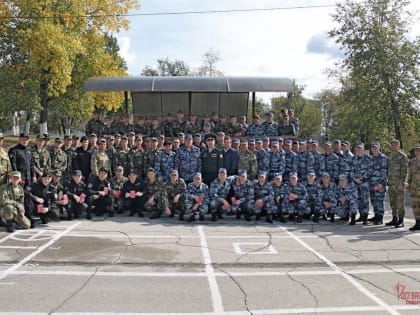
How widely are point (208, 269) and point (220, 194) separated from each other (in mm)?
3776

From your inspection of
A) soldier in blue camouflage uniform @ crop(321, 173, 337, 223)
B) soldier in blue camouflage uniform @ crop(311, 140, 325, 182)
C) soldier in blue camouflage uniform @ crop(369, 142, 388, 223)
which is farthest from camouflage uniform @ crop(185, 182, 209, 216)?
soldier in blue camouflage uniform @ crop(369, 142, 388, 223)

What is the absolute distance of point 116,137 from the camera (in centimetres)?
1148

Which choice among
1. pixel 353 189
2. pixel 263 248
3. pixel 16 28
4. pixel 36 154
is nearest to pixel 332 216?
pixel 353 189

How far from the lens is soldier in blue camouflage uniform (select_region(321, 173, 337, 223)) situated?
32.1ft

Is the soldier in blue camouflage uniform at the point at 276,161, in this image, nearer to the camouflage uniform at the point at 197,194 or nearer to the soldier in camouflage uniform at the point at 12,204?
the camouflage uniform at the point at 197,194

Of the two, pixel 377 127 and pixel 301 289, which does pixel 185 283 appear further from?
pixel 377 127

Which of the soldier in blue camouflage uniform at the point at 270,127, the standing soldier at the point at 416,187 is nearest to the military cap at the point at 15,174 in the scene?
the soldier in blue camouflage uniform at the point at 270,127

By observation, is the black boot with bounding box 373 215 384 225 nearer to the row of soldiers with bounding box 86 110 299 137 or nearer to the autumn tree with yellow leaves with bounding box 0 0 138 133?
the row of soldiers with bounding box 86 110 299 137

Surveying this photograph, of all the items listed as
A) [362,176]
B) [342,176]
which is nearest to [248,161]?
[342,176]

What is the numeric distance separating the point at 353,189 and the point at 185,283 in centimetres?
574

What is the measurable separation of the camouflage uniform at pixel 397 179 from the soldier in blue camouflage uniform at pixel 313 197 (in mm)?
1653

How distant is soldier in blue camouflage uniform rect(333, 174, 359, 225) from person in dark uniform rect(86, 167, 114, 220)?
5.51 metres

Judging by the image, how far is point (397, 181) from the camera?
9.41 metres

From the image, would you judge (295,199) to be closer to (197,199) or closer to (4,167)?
(197,199)
